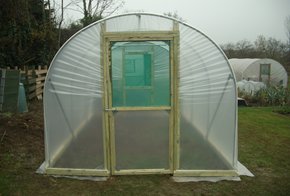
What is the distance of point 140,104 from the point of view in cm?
543

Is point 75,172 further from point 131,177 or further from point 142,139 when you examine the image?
point 142,139

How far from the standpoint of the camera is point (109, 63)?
207 inches

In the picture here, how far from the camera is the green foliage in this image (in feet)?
48.2

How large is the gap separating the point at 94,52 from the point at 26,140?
321 centimetres

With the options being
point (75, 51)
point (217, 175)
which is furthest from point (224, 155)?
point (75, 51)

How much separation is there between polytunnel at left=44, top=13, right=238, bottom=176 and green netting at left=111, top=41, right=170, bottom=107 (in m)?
0.02

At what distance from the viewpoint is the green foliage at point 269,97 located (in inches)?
579

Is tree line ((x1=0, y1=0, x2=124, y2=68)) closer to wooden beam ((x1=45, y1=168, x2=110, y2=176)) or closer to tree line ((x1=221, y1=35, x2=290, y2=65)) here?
wooden beam ((x1=45, y1=168, x2=110, y2=176))

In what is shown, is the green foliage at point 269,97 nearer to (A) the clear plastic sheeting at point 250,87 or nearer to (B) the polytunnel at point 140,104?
(A) the clear plastic sheeting at point 250,87

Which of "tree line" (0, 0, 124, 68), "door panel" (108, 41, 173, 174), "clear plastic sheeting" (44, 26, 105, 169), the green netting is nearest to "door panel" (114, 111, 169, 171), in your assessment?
"door panel" (108, 41, 173, 174)

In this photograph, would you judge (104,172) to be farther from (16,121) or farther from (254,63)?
(254,63)

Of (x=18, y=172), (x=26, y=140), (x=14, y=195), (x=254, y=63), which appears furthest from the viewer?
(x=254, y=63)

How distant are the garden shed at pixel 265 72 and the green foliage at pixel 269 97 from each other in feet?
11.7

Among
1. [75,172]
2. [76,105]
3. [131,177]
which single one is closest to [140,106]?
[76,105]
